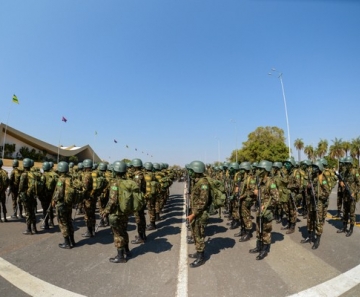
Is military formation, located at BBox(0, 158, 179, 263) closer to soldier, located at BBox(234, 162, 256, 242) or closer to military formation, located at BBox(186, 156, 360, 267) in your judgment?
military formation, located at BBox(186, 156, 360, 267)

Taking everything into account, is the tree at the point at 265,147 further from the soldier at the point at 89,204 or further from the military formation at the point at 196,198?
the soldier at the point at 89,204

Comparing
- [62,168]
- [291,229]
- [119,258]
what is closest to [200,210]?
[119,258]

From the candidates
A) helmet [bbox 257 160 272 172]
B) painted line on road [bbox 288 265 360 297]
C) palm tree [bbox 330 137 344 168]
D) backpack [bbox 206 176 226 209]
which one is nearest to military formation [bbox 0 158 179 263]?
backpack [bbox 206 176 226 209]

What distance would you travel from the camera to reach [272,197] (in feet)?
18.0

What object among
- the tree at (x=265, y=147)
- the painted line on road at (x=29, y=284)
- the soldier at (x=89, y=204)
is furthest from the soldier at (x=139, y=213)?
the tree at (x=265, y=147)

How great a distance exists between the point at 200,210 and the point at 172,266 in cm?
115

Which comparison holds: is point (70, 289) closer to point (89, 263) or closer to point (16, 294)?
point (16, 294)

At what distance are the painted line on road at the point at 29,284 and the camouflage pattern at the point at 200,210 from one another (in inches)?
90.0

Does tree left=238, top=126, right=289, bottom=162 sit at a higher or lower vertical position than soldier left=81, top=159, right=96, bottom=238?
higher

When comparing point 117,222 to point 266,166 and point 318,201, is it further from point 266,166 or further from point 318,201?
point 318,201

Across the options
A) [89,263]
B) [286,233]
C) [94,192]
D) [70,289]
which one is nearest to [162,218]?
[94,192]

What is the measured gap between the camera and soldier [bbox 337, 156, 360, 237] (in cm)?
721

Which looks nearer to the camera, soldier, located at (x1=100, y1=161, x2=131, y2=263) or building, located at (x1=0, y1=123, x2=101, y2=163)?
soldier, located at (x1=100, y1=161, x2=131, y2=263)

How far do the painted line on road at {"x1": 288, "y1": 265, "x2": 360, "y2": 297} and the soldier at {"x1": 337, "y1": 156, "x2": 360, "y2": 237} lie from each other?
3235 mm
